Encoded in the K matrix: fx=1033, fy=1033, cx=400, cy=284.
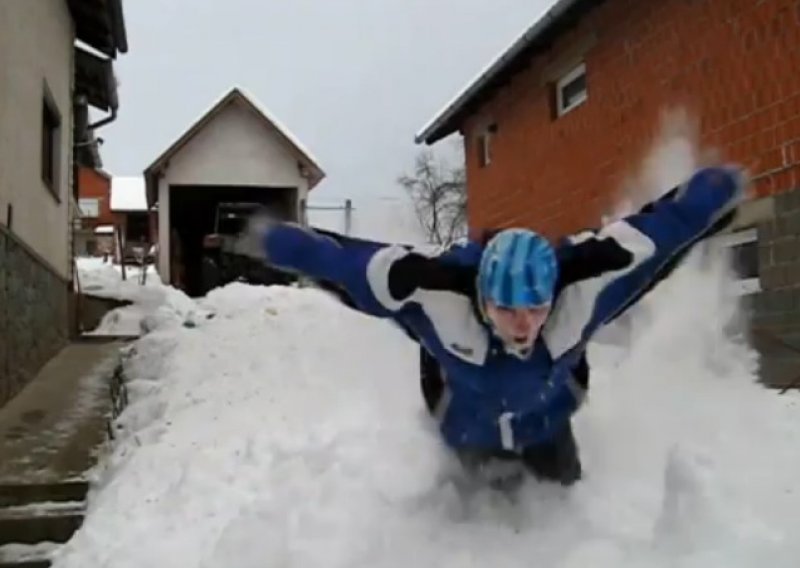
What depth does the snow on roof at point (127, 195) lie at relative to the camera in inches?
1698

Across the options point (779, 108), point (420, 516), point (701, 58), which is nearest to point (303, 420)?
point (420, 516)

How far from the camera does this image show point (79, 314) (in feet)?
45.0

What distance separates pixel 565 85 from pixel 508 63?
2.49ft

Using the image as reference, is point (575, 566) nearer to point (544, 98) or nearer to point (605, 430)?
point (605, 430)

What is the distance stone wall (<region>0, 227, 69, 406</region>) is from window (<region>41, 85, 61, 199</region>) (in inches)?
41.4

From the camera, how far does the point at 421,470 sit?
13.2 ft

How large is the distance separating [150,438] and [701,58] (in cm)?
484

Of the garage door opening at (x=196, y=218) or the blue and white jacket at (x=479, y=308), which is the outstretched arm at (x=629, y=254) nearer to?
the blue and white jacket at (x=479, y=308)

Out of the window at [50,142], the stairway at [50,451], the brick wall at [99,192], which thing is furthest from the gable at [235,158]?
the brick wall at [99,192]

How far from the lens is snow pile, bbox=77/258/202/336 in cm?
1002

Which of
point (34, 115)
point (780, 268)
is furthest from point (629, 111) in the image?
point (34, 115)

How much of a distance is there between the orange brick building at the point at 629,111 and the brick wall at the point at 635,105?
0.01 m

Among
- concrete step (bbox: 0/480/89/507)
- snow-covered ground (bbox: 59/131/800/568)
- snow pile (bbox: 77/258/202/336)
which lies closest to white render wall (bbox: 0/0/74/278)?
snow pile (bbox: 77/258/202/336)

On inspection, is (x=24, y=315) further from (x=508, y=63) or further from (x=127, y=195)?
(x=127, y=195)
